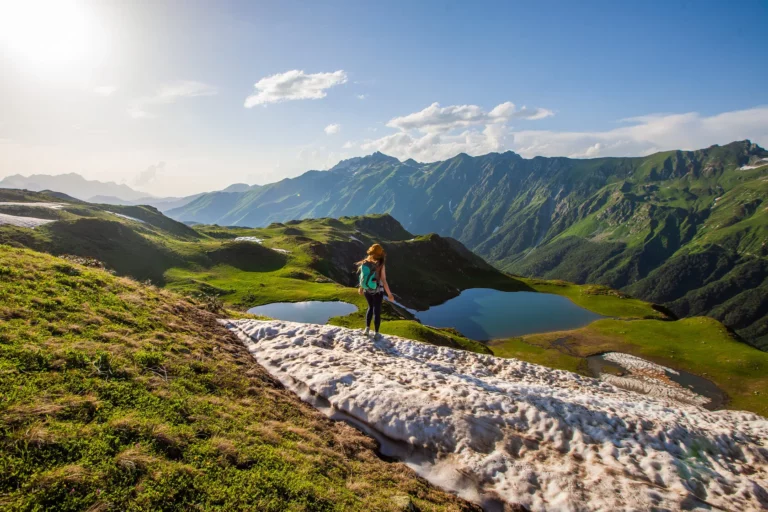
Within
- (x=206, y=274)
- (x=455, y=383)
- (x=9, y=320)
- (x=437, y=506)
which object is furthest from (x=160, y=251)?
(x=437, y=506)

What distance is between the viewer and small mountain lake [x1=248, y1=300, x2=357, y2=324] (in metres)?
42.2

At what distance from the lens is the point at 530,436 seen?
13977 millimetres

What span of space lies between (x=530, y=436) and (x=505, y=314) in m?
84.6

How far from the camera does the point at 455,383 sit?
17.4m

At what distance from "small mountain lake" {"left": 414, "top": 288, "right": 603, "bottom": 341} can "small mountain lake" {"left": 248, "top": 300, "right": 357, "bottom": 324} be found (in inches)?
1492

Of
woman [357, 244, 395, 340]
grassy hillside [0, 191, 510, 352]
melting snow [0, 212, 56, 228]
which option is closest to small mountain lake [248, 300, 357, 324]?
grassy hillside [0, 191, 510, 352]

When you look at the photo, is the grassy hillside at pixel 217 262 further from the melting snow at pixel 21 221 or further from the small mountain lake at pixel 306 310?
the melting snow at pixel 21 221

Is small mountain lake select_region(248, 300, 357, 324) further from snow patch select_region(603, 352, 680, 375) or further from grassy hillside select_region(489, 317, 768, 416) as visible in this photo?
snow patch select_region(603, 352, 680, 375)

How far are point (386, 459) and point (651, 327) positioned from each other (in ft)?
297

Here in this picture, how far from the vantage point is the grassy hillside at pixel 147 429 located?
7301 millimetres

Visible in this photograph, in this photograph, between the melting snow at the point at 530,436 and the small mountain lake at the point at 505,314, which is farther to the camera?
the small mountain lake at the point at 505,314

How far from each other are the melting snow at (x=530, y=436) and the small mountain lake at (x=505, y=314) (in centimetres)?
5892

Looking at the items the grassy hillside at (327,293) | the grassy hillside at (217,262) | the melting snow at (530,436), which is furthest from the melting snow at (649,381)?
the melting snow at (530,436)

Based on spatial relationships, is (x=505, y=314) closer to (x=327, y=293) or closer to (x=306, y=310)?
(x=327, y=293)
